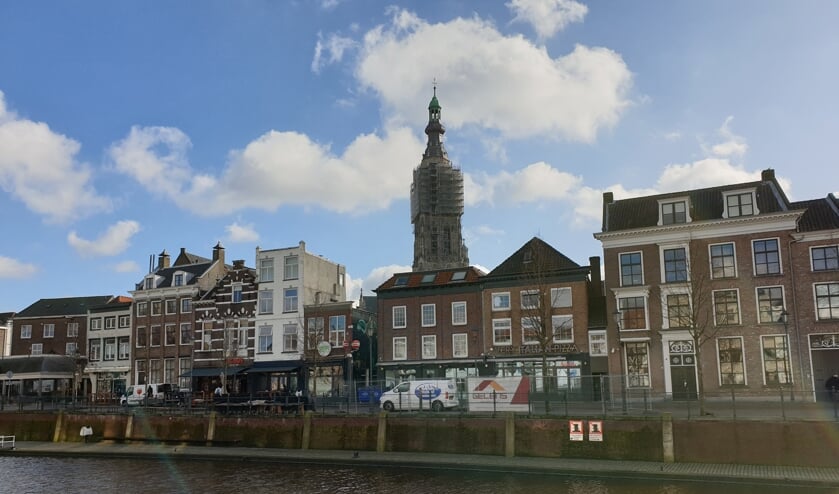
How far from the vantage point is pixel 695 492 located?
26.5 metres

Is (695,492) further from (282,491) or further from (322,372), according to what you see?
(322,372)

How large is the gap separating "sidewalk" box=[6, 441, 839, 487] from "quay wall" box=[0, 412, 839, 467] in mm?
767

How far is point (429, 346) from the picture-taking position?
190 feet

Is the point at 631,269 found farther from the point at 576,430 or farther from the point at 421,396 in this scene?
the point at 576,430

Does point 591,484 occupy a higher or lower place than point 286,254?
lower

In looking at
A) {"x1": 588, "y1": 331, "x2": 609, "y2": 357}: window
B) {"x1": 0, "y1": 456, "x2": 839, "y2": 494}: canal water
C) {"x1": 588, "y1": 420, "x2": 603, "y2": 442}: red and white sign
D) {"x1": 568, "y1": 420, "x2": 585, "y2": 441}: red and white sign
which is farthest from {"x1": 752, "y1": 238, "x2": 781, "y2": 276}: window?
{"x1": 0, "y1": 456, "x2": 839, "y2": 494}: canal water

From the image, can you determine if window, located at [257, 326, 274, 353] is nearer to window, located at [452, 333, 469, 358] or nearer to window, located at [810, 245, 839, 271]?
window, located at [452, 333, 469, 358]

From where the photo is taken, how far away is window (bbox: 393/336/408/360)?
5897 centimetres

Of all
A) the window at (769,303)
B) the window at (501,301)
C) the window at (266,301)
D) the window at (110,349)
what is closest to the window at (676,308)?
the window at (769,303)

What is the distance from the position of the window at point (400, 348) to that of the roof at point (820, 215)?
99.8 feet

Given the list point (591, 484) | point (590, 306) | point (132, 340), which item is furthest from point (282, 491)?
point (132, 340)

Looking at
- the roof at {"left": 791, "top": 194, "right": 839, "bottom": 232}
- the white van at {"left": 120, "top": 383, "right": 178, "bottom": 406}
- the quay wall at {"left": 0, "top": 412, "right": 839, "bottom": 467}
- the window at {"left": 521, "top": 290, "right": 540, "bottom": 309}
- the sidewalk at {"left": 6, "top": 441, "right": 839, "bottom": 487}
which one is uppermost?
the roof at {"left": 791, "top": 194, "right": 839, "bottom": 232}

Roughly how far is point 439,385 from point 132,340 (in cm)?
4327

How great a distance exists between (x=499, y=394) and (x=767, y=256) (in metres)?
21.9
